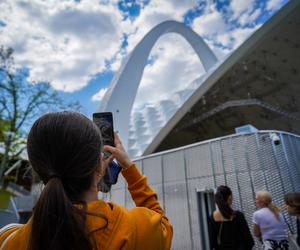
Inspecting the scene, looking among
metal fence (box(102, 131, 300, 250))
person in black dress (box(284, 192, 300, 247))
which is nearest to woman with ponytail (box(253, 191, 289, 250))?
person in black dress (box(284, 192, 300, 247))

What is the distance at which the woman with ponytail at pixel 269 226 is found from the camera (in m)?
2.85

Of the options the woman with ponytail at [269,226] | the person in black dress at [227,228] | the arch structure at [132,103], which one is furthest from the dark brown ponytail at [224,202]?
the arch structure at [132,103]

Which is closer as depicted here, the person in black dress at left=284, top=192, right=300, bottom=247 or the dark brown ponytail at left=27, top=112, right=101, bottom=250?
the dark brown ponytail at left=27, top=112, right=101, bottom=250

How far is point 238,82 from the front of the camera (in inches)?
497

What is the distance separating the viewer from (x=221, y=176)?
19.4 feet

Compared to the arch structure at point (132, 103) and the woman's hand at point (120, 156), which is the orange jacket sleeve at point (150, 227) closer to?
the woman's hand at point (120, 156)

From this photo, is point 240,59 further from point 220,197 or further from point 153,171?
point 220,197

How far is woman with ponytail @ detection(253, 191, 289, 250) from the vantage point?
285 centimetres

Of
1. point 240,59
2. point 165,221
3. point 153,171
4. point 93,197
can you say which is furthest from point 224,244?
point 240,59

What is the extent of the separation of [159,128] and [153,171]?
6446 millimetres

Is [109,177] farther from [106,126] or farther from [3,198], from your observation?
[3,198]

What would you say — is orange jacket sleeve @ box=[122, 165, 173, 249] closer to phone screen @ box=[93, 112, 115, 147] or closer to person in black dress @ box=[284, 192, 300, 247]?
phone screen @ box=[93, 112, 115, 147]

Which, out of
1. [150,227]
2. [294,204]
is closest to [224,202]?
[294,204]

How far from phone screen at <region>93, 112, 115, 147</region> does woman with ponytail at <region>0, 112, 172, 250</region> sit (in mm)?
180
